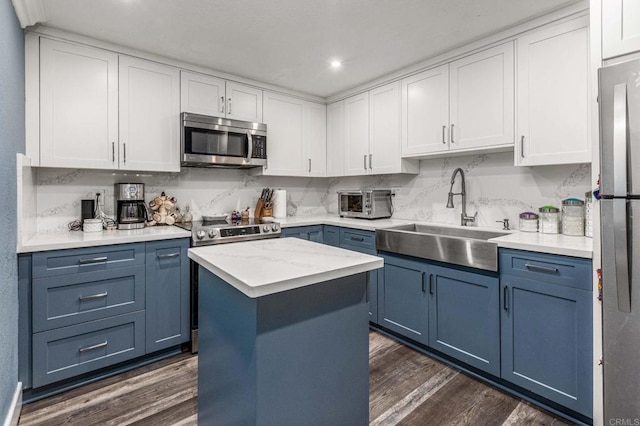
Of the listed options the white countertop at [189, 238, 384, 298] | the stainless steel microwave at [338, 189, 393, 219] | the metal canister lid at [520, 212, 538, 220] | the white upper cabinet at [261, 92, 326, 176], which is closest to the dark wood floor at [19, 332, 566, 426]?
the white countertop at [189, 238, 384, 298]

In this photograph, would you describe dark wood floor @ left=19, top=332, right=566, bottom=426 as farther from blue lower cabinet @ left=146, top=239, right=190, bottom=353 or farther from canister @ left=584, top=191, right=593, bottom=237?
canister @ left=584, top=191, right=593, bottom=237

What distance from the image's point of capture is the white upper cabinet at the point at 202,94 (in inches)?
113

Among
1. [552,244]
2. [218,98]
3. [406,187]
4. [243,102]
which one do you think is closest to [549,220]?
[552,244]

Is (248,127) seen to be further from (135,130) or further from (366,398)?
(366,398)

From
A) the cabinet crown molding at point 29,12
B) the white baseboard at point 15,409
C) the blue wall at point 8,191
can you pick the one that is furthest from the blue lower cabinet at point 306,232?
the cabinet crown molding at point 29,12

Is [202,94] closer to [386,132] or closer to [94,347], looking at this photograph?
[386,132]

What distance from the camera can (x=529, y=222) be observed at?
7.64 ft

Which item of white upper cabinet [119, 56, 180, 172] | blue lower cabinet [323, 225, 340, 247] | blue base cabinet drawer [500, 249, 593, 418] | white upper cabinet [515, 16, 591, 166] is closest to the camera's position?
blue base cabinet drawer [500, 249, 593, 418]

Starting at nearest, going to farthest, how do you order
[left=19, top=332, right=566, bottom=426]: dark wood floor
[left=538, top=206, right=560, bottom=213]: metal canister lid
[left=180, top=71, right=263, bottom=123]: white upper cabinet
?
[left=19, top=332, right=566, bottom=426]: dark wood floor → [left=538, top=206, right=560, bottom=213]: metal canister lid → [left=180, top=71, right=263, bottom=123]: white upper cabinet

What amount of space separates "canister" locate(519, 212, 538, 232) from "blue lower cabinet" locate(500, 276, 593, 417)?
22.4 inches

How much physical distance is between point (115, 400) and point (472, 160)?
123 inches

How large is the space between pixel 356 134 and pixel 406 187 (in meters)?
0.78

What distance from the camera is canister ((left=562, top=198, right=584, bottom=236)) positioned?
2.07m

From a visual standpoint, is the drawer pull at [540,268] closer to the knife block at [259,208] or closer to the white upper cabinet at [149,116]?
the knife block at [259,208]
